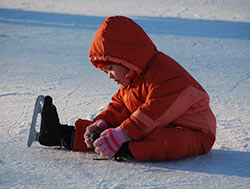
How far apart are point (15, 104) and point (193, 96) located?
1500 mm

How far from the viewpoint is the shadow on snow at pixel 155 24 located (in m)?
6.10

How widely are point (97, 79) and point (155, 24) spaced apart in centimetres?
289

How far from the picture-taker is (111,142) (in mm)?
2059

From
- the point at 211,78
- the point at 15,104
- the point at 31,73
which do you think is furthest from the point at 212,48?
the point at 15,104

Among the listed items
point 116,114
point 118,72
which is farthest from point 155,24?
point 118,72

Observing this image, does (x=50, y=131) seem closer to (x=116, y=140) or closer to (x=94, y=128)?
(x=94, y=128)

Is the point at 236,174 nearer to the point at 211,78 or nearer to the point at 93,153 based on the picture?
the point at 93,153

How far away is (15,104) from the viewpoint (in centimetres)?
312

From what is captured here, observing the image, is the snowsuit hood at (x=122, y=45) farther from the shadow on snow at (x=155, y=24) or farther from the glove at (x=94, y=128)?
the shadow on snow at (x=155, y=24)

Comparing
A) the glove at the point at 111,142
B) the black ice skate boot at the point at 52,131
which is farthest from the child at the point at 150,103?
the black ice skate boot at the point at 52,131

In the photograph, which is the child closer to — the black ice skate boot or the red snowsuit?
the red snowsuit

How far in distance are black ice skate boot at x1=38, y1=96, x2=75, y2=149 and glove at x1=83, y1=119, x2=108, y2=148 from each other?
121 mm

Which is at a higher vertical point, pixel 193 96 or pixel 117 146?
pixel 193 96

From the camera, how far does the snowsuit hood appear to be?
208cm
